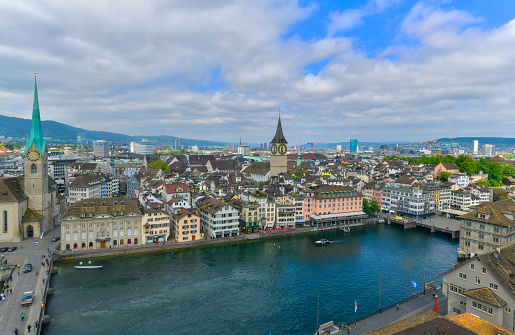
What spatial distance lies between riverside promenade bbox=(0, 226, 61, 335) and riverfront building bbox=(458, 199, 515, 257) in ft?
165

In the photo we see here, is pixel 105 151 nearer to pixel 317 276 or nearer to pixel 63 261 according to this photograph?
pixel 63 261

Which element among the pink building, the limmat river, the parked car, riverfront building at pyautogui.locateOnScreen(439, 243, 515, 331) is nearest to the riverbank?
the limmat river

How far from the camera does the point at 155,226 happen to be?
4934 centimetres

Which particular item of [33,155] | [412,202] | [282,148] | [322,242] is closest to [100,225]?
[33,155]

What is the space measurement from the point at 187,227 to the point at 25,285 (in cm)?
2210

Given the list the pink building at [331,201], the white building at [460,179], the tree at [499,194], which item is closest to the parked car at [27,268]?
the pink building at [331,201]

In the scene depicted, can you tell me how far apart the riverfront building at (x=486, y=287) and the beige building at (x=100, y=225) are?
40778mm

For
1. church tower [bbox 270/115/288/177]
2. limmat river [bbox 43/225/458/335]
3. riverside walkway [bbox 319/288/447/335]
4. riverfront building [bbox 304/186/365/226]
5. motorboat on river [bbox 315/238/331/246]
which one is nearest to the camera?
riverside walkway [bbox 319/288/447/335]

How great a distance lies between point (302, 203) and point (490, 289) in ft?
140

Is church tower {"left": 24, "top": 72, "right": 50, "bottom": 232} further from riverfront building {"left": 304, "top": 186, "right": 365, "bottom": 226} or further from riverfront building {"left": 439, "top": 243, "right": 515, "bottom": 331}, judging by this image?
riverfront building {"left": 439, "top": 243, "right": 515, "bottom": 331}

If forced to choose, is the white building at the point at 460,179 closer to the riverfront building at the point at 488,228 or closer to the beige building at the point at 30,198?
the riverfront building at the point at 488,228

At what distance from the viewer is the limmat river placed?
94.2 feet

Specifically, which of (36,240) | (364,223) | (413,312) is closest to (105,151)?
(36,240)

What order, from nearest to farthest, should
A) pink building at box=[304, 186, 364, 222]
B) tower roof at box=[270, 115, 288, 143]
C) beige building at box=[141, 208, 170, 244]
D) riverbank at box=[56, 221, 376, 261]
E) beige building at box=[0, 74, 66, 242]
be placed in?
riverbank at box=[56, 221, 376, 261] → beige building at box=[0, 74, 66, 242] → beige building at box=[141, 208, 170, 244] → pink building at box=[304, 186, 364, 222] → tower roof at box=[270, 115, 288, 143]
